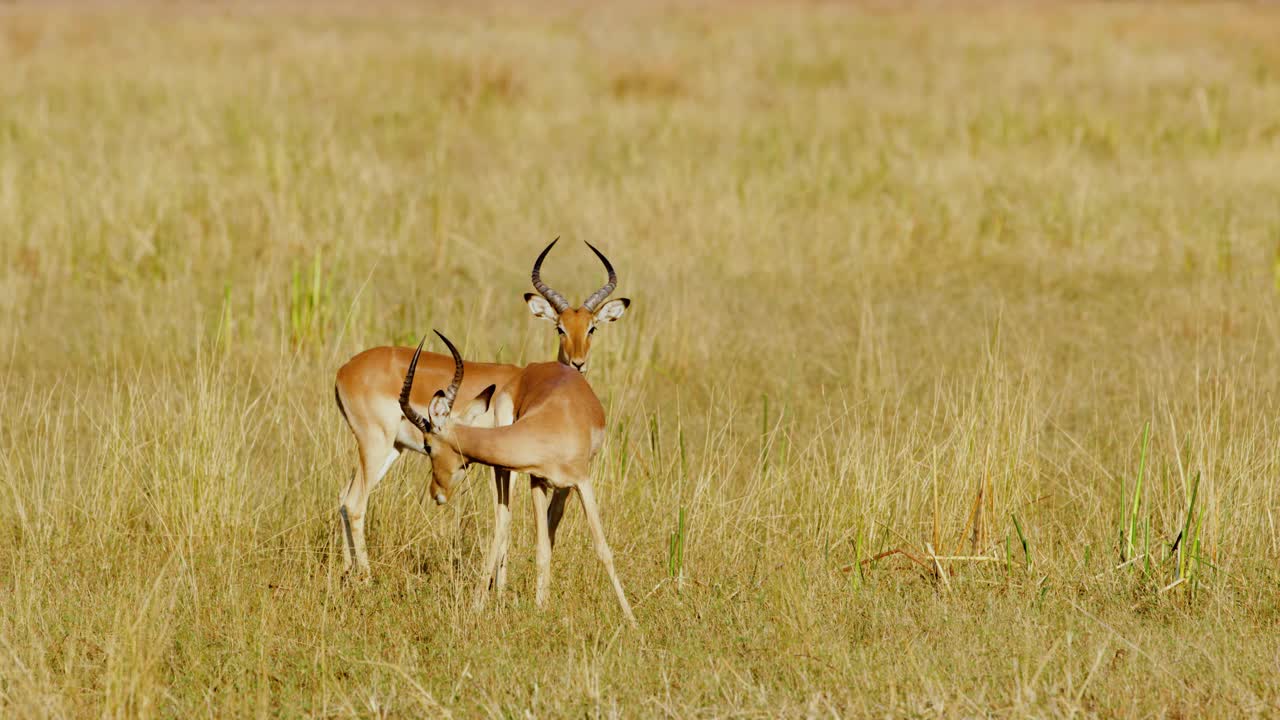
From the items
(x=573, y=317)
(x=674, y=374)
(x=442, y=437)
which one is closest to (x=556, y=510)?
(x=573, y=317)

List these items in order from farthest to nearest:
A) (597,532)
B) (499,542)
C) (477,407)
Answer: (499,542), (477,407), (597,532)

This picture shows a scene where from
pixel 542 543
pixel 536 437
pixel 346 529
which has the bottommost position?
pixel 346 529

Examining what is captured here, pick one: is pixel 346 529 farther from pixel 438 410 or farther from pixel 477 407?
pixel 438 410

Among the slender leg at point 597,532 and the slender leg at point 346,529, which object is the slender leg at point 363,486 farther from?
the slender leg at point 597,532

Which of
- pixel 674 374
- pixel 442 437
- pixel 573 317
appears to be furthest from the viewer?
pixel 674 374

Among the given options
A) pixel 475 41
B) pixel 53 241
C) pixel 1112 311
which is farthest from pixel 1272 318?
pixel 475 41

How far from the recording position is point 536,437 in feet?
15.3

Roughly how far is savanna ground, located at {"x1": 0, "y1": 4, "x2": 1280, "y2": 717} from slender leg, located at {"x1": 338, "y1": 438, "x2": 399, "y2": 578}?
0.14 metres

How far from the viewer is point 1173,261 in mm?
10961

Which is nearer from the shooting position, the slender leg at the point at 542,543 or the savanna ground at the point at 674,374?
the savanna ground at the point at 674,374

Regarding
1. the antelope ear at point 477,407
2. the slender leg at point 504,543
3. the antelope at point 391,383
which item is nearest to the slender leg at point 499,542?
the slender leg at point 504,543

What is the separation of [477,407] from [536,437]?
0.44 m

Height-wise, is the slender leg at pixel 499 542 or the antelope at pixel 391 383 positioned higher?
the antelope at pixel 391 383

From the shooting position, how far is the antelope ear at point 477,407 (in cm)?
500
